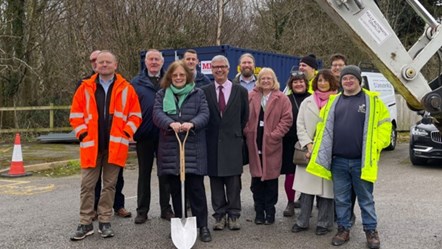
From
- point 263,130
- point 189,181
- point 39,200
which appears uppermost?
point 263,130

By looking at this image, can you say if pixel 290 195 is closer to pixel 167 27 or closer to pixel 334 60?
pixel 334 60

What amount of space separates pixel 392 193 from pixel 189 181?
397cm

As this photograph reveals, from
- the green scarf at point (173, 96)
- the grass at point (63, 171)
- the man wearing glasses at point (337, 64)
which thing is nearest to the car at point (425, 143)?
the man wearing glasses at point (337, 64)

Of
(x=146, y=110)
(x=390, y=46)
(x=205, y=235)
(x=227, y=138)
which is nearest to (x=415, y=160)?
(x=227, y=138)

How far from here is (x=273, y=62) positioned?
44.9 feet

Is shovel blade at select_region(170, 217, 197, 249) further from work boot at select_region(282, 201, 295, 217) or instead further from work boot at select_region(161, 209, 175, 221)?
work boot at select_region(282, 201, 295, 217)

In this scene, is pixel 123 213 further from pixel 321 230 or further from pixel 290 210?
pixel 321 230

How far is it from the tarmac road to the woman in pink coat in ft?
1.07

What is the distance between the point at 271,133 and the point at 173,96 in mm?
1279

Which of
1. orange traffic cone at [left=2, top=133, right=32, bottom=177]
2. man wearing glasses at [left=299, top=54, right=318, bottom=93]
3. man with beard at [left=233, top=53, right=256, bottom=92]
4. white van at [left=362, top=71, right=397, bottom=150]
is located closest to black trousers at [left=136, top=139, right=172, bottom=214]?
man with beard at [left=233, top=53, right=256, bottom=92]

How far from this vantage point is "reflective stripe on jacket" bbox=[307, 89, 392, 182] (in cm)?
487

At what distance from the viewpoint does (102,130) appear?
5348mm

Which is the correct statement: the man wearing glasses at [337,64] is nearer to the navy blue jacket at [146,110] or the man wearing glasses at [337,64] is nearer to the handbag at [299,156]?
the handbag at [299,156]

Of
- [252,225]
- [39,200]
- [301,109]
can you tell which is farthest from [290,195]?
[39,200]
